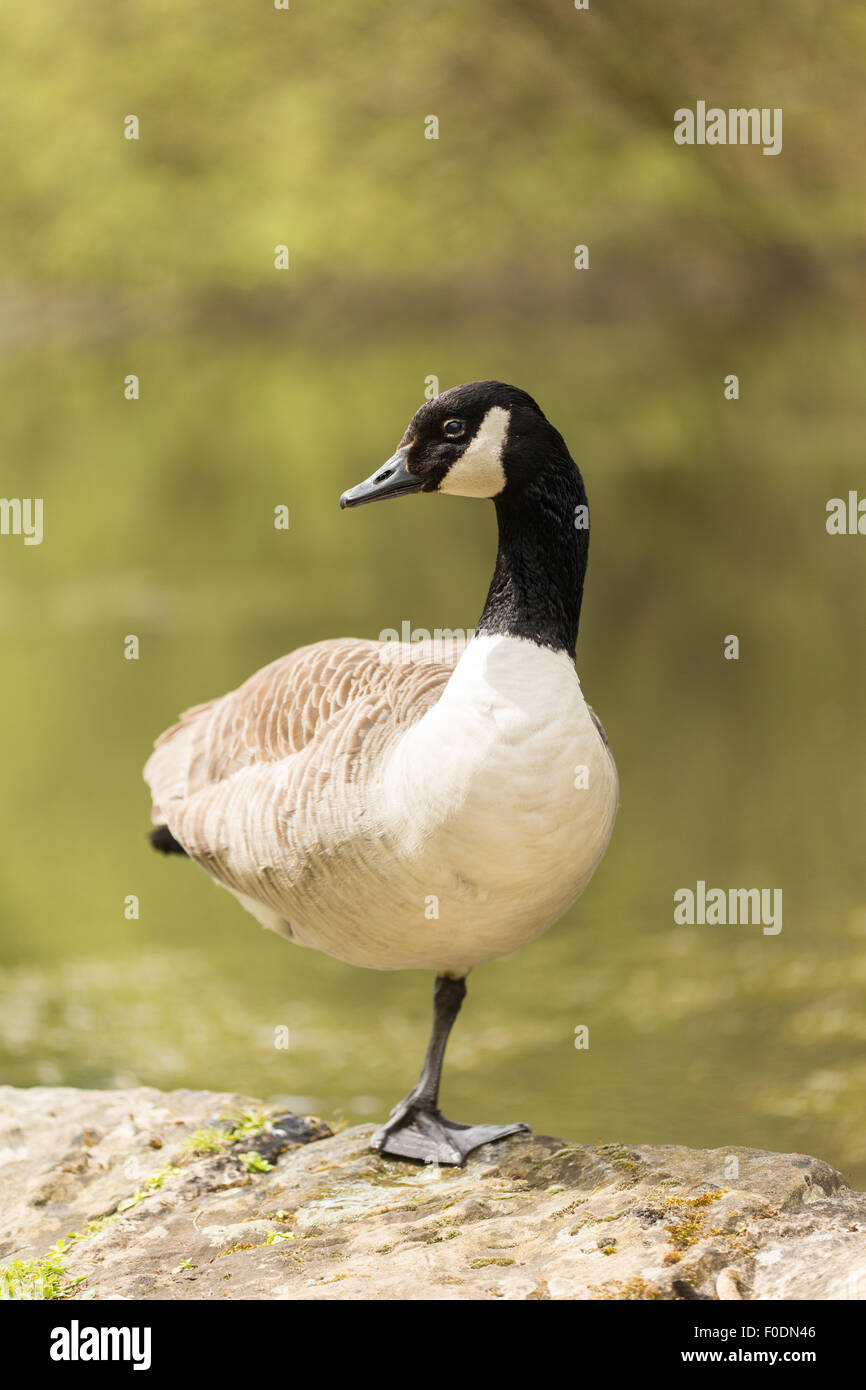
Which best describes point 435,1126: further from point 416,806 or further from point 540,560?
point 540,560

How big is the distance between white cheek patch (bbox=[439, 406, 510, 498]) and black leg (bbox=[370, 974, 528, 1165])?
132 cm

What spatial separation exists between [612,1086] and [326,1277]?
2.42 m

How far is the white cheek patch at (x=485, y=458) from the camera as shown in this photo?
10.1 ft

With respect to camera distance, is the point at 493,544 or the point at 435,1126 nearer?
the point at 435,1126

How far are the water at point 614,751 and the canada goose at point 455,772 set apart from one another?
1.82m

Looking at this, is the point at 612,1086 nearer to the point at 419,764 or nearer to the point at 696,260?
the point at 419,764

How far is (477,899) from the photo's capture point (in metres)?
3.08

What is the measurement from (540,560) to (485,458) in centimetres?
27

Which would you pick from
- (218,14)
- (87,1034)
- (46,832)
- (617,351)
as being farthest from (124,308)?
(87,1034)

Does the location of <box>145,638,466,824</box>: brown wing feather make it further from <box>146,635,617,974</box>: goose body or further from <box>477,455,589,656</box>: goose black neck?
<box>477,455,589,656</box>: goose black neck

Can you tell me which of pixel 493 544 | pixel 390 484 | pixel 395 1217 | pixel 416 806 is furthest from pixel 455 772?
pixel 493 544

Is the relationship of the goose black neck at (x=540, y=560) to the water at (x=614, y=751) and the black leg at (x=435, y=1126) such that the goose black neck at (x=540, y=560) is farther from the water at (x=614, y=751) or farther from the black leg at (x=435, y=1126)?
the water at (x=614, y=751)

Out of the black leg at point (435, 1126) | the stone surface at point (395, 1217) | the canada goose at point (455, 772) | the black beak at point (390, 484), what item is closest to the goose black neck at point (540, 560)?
the canada goose at point (455, 772)

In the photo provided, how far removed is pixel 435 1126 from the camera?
3.52 metres
